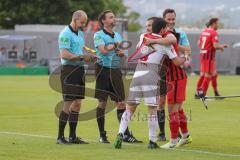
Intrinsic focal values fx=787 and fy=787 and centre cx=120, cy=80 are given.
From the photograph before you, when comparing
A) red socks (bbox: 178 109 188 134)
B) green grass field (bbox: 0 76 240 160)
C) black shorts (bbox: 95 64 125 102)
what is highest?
black shorts (bbox: 95 64 125 102)

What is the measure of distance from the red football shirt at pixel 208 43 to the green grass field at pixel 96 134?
1523mm

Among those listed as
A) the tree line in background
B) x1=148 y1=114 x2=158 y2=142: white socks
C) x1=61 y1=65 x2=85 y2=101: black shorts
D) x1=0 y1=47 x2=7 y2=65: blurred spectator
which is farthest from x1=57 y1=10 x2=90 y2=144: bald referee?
the tree line in background

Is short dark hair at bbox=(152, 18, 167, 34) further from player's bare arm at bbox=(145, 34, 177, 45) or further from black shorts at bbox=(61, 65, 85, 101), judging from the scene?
black shorts at bbox=(61, 65, 85, 101)

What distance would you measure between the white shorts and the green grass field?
0.81 m

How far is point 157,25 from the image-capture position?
12555 mm

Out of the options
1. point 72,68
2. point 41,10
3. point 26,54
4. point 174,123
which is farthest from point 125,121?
point 41,10

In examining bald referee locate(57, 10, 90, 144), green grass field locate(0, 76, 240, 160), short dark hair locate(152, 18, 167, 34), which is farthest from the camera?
bald referee locate(57, 10, 90, 144)

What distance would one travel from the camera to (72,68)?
1334 centimetres

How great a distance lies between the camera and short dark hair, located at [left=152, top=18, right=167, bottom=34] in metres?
12.5

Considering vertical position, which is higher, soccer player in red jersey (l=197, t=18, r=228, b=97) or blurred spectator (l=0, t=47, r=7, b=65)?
soccer player in red jersey (l=197, t=18, r=228, b=97)

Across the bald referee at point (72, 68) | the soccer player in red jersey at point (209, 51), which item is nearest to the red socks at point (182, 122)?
the bald referee at point (72, 68)

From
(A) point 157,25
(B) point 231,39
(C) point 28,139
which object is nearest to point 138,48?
(A) point 157,25

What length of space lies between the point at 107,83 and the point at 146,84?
4.14 ft

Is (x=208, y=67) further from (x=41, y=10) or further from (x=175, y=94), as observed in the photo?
(x=41, y=10)
